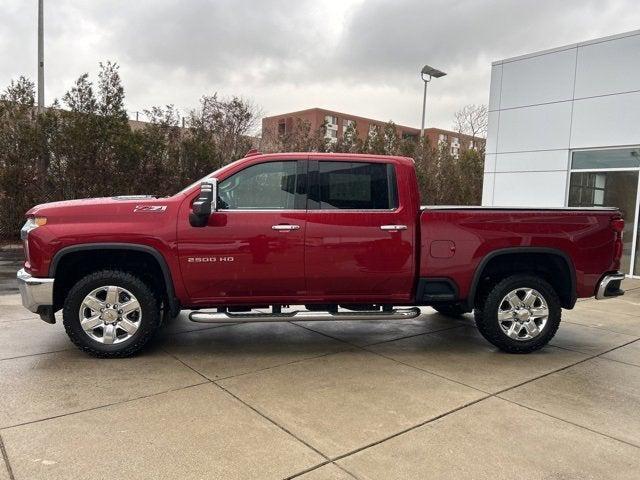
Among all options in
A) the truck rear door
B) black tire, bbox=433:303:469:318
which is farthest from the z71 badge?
black tire, bbox=433:303:469:318

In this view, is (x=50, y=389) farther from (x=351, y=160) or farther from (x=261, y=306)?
(x=351, y=160)

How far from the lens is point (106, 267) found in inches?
193

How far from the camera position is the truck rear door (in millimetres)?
4867

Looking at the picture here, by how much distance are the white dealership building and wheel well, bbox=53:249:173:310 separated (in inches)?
397

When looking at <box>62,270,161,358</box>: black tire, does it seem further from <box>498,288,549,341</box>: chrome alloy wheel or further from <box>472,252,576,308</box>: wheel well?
<box>498,288,549,341</box>: chrome alloy wheel

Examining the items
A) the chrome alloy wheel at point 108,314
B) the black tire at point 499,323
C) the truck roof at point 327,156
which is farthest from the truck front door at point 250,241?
the black tire at point 499,323

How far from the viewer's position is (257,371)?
14.9ft

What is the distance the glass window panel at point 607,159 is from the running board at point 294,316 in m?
8.36

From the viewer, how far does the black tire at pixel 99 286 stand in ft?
15.3

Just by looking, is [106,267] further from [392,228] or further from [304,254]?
[392,228]

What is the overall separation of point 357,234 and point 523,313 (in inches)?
74.9

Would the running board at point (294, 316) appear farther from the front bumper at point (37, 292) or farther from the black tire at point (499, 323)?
the front bumper at point (37, 292)

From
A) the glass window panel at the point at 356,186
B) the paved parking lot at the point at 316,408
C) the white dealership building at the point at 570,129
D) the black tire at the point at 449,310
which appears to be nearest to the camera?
the paved parking lot at the point at 316,408

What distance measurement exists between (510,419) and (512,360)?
4.94 feet
